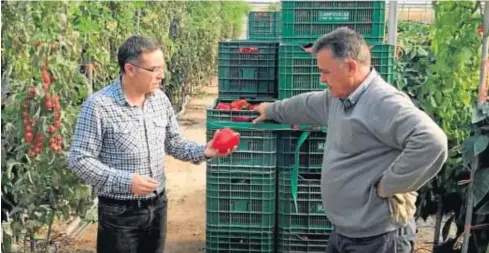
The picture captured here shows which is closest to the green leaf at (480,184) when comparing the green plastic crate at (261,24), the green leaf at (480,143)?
the green leaf at (480,143)

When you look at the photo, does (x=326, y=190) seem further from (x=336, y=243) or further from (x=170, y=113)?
(x=170, y=113)

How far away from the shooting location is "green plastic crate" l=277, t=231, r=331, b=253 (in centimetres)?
458

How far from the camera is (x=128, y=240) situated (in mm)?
3143

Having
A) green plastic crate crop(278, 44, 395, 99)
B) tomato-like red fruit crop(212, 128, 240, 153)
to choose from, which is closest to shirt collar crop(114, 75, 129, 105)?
tomato-like red fruit crop(212, 128, 240, 153)

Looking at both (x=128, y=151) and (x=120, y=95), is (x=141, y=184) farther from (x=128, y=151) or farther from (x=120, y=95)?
(x=120, y=95)

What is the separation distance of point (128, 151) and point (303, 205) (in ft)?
5.79

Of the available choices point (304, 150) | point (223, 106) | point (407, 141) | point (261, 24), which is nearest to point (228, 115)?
point (223, 106)

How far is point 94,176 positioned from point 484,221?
239 centimetres

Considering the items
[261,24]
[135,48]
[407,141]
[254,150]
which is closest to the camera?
[407,141]

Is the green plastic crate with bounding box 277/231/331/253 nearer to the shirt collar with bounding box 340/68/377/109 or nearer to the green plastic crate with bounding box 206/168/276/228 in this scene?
the green plastic crate with bounding box 206/168/276/228

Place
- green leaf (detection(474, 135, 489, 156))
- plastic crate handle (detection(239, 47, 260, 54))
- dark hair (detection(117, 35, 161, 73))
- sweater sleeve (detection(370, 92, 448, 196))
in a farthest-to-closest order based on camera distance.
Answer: plastic crate handle (detection(239, 47, 260, 54)) < green leaf (detection(474, 135, 489, 156)) < dark hair (detection(117, 35, 161, 73)) < sweater sleeve (detection(370, 92, 448, 196))

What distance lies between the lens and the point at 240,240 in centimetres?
473

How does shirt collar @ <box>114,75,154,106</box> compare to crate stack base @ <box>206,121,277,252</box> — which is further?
crate stack base @ <box>206,121,277,252</box>

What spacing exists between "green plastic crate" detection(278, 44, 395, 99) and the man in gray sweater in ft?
4.38
